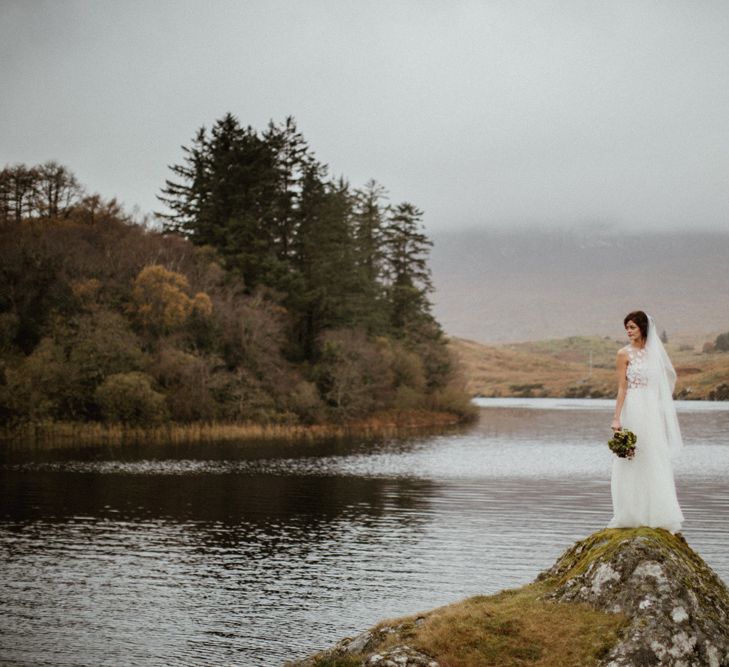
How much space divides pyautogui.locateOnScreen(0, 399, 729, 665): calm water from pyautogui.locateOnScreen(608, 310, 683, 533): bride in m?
7.74

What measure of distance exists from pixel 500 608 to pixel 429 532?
62.0ft

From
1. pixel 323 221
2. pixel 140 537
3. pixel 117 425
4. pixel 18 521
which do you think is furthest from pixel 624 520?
pixel 323 221

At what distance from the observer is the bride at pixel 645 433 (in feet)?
40.7

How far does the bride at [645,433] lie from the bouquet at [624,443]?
0.57ft

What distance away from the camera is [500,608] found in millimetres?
12055

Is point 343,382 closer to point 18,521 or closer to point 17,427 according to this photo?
point 17,427

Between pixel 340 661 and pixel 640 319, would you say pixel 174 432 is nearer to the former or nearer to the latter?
pixel 340 661

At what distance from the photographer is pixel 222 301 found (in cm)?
7644

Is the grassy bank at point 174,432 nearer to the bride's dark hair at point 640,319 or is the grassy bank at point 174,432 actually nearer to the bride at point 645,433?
the bride at point 645,433

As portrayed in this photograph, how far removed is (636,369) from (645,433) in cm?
103

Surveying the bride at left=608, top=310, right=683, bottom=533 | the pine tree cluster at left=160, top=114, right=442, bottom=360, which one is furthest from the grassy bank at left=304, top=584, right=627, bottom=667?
the pine tree cluster at left=160, top=114, right=442, bottom=360

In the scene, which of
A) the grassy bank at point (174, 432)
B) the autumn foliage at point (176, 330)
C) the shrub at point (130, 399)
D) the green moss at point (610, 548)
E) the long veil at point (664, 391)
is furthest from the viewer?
the autumn foliage at point (176, 330)

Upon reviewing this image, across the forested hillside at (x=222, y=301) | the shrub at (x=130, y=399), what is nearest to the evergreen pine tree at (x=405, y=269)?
the forested hillside at (x=222, y=301)

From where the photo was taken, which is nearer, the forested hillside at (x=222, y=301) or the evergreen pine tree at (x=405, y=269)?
the forested hillside at (x=222, y=301)
